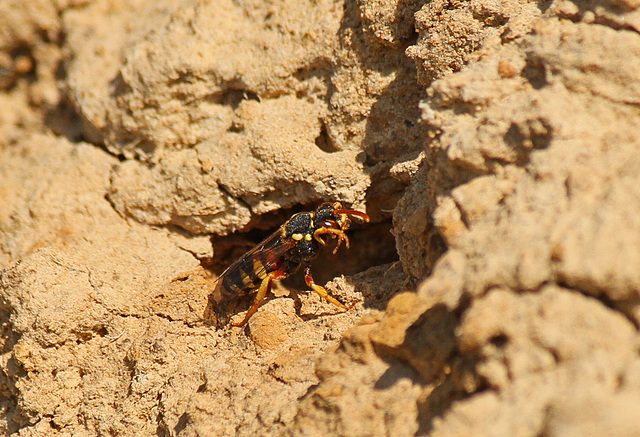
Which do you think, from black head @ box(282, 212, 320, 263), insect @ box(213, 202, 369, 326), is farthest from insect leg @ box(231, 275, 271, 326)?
black head @ box(282, 212, 320, 263)

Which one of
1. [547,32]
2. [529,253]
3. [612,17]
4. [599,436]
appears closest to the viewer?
[599,436]

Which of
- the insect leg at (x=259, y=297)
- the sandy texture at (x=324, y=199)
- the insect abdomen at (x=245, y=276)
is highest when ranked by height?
the sandy texture at (x=324, y=199)

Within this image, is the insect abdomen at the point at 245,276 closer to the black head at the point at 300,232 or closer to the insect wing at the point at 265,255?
the insect wing at the point at 265,255

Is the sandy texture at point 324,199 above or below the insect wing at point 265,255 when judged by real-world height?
above

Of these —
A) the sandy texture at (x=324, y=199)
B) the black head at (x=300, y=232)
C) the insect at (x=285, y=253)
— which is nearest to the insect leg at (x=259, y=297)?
the insect at (x=285, y=253)

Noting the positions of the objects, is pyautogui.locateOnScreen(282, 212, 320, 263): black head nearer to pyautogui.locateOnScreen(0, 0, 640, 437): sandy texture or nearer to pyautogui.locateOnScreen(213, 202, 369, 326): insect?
pyautogui.locateOnScreen(213, 202, 369, 326): insect

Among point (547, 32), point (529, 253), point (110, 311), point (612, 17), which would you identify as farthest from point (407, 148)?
point (110, 311)

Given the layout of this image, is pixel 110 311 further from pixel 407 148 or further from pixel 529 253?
pixel 529 253
